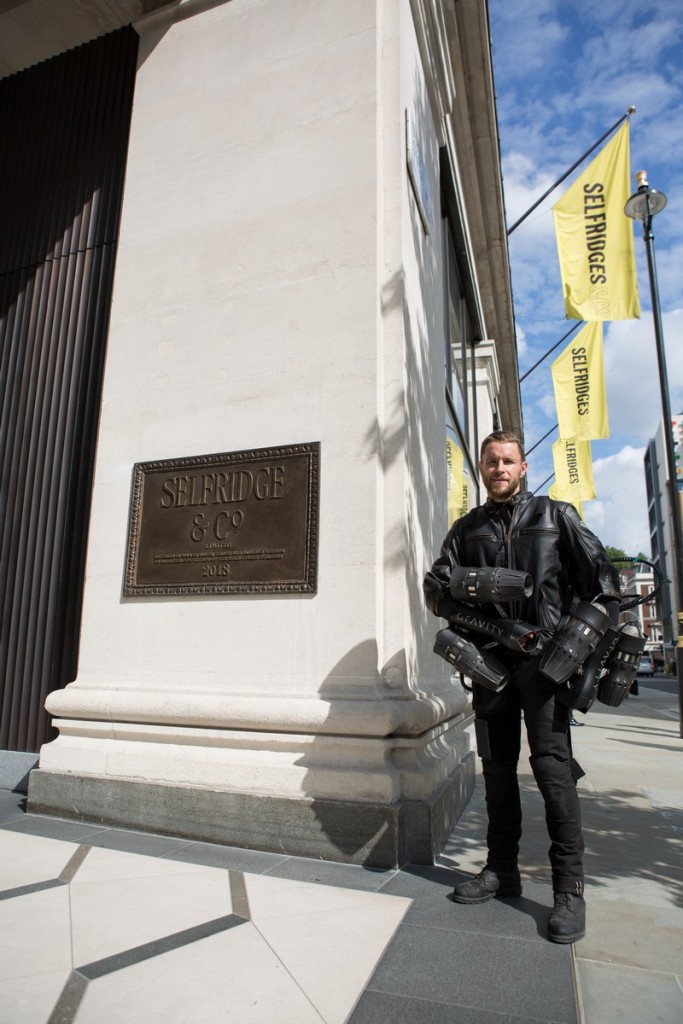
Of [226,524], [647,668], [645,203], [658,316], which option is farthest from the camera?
[647,668]

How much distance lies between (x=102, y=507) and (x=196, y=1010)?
153 inches

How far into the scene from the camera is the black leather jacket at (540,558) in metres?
3.36

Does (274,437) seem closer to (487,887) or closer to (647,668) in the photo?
(487,887)

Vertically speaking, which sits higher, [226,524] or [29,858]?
[226,524]

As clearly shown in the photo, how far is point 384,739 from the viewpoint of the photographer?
4.04 m

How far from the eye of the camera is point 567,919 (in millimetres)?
2875

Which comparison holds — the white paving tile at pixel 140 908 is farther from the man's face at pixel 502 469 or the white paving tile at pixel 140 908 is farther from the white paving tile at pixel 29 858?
the man's face at pixel 502 469

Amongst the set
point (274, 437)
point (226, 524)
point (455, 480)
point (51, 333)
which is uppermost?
point (51, 333)

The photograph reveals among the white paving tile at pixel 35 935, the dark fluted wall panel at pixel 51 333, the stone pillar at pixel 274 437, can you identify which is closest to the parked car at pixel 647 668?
the dark fluted wall panel at pixel 51 333

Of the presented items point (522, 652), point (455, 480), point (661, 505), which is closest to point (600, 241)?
point (455, 480)

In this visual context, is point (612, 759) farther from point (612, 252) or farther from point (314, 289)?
point (612, 252)

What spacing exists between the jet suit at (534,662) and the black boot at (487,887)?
36mm

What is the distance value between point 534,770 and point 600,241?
1116 centimetres

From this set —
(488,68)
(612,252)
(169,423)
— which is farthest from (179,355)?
(612,252)
